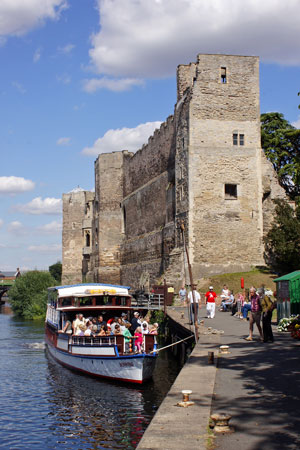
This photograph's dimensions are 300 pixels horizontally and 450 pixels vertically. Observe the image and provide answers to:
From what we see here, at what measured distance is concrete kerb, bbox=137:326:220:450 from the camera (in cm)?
681

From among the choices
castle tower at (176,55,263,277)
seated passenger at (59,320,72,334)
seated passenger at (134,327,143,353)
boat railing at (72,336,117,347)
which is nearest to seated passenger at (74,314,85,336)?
boat railing at (72,336,117,347)

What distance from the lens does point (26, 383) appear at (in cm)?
1916

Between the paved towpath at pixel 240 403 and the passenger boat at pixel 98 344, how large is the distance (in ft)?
11.0

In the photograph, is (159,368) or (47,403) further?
(159,368)

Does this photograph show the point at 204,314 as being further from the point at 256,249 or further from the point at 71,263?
the point at 71,263

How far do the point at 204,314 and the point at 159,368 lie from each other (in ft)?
20.8

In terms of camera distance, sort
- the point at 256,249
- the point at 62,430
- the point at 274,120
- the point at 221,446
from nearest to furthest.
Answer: the point at 221,446 → the point at 62,430 → the point at 256,249 → the point at 274,120

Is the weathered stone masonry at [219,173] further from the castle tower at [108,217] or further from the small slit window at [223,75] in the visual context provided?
the castle tower at [108,217]

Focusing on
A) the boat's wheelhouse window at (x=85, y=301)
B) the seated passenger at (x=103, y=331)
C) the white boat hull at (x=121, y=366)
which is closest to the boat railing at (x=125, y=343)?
the white boat hull at (x=121, y=366)

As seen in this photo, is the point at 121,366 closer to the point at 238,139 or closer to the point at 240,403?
the point at 240,403

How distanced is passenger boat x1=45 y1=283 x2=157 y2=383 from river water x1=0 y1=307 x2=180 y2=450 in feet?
1.40

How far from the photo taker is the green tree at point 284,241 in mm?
34281

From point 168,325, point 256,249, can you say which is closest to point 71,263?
point 256,249

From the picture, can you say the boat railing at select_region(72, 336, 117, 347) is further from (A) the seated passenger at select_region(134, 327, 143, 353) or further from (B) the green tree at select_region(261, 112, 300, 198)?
(B) the green tree at select_region(261, 112, 300, 198)
